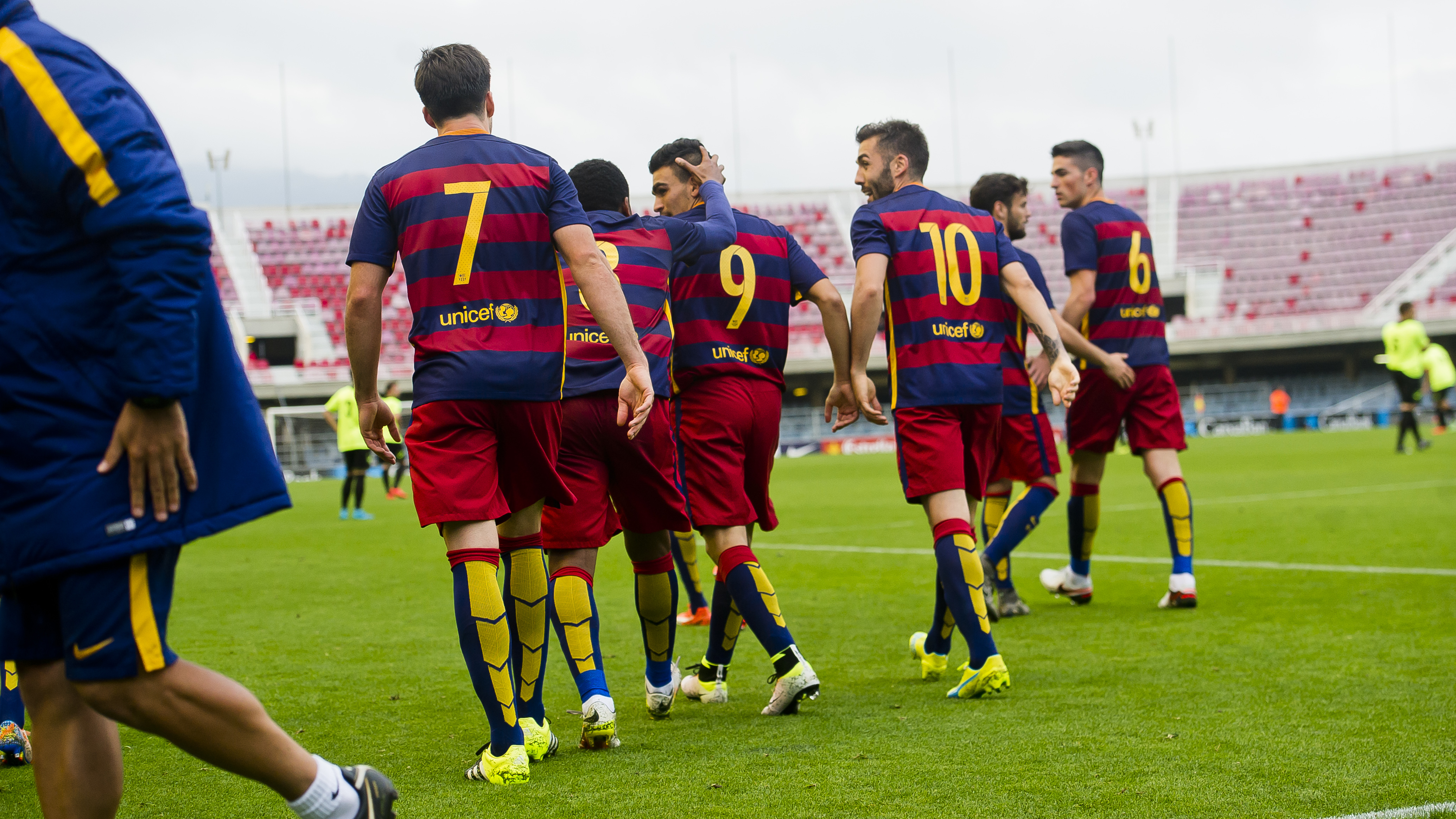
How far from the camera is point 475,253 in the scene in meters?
3.50

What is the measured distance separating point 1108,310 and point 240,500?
18.0 ft

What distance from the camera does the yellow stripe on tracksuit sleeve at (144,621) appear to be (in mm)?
2104

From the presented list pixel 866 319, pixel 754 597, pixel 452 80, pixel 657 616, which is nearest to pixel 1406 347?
pixel 866 319

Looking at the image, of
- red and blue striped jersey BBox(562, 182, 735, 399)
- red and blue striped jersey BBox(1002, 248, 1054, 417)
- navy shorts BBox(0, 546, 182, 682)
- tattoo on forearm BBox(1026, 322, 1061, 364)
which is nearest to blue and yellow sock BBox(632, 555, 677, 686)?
red and blue striped jersey BBox(562, 182, 735, 399)

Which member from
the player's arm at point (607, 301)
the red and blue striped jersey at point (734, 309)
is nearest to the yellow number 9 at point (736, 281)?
the red and blue striped jersey at point (734, 309)

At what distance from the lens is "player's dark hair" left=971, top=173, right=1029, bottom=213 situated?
647cm

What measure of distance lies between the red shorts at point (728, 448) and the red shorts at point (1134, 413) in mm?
2562

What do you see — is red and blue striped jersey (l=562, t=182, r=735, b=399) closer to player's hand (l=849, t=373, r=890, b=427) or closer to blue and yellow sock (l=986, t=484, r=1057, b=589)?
player's hand (l=849, t=373, r=890, b=427)

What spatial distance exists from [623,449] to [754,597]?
0.69 meters

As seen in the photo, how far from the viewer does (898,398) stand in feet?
15.7

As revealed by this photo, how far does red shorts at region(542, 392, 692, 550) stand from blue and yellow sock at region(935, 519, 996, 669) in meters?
1.00

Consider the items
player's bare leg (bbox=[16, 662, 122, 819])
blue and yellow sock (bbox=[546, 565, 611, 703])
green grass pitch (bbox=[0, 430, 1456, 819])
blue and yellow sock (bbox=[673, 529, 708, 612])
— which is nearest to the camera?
player's bare leg (bbox=[16, 662, 122, 819])

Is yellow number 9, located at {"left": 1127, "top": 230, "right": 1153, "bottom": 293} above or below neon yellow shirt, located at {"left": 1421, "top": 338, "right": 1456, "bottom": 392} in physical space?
above

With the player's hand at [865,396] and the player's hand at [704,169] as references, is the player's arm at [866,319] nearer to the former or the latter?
the player's hand at [865,396]
